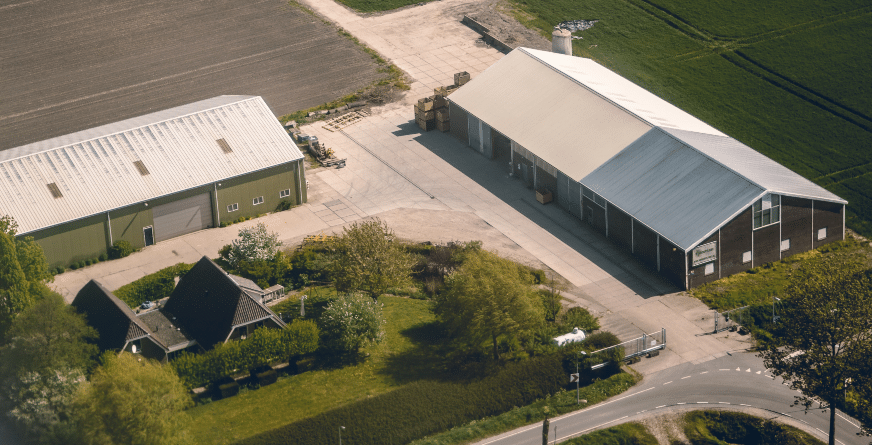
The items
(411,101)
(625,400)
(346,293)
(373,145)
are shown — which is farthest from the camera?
(411,101)

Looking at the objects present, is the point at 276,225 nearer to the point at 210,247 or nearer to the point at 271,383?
the point at 210,247

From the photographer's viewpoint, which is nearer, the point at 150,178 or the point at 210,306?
the point at 210,306

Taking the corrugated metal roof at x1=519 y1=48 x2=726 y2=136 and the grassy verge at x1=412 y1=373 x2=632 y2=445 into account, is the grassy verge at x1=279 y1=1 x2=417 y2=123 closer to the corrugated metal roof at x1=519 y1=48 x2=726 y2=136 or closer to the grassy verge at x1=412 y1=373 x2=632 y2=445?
the corrugated metal roof at x1=519 y1=48 x2=726 y2=136

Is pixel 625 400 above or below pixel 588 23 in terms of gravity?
below

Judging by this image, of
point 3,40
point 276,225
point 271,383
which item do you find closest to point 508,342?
point 271,383

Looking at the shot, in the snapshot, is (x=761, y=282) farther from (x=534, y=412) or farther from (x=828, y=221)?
(x=534, y=412)

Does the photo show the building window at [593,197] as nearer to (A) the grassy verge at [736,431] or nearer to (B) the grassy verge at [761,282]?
(B) the grassy verge at [761,282]

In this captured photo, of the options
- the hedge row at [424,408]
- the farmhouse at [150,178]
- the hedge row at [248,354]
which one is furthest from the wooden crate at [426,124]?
the hedge row at [424,408]

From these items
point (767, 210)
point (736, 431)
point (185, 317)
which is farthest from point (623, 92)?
point (185, 317)

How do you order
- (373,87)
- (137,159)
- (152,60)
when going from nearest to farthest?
(137,159) < (373,87) < (152,60)
